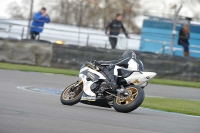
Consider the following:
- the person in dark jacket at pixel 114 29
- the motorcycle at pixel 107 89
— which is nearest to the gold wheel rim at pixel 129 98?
the motorcycle at pixel 107 89

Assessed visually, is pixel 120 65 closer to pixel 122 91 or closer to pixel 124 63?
pixel 124 63

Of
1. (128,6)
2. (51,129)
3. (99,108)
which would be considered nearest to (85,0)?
(128,6)

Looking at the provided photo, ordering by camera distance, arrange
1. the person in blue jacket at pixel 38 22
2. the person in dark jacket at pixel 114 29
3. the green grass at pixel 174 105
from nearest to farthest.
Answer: the green grass at pixel 174 105 → the person in blue jacket at pixel 38 22 → the person in dark jacket at pixel 114 29

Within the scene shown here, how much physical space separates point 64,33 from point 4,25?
102 inches

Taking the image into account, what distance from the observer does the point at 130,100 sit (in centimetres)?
1100

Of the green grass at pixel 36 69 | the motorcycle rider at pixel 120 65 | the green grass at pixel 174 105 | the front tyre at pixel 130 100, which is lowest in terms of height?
the green grass at pixel 36 69

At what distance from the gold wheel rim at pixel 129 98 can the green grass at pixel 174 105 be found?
2.03m

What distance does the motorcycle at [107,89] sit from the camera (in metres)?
11.0

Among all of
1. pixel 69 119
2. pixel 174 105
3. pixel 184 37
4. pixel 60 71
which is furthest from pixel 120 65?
pixel 184 37

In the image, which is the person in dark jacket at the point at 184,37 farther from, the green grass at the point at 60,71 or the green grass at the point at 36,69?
the green grass at the point at 36,69

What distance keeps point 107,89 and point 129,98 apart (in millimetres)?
701

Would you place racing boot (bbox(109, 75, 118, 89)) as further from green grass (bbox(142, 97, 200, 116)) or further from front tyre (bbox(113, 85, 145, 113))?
green grass (bbox(142, 97, 200, 116))

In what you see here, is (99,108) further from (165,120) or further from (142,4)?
(142,4)

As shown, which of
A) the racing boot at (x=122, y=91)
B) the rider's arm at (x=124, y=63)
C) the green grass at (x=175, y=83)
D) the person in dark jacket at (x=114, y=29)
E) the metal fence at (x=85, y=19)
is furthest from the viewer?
the metal fence at (x=85, y=19)
